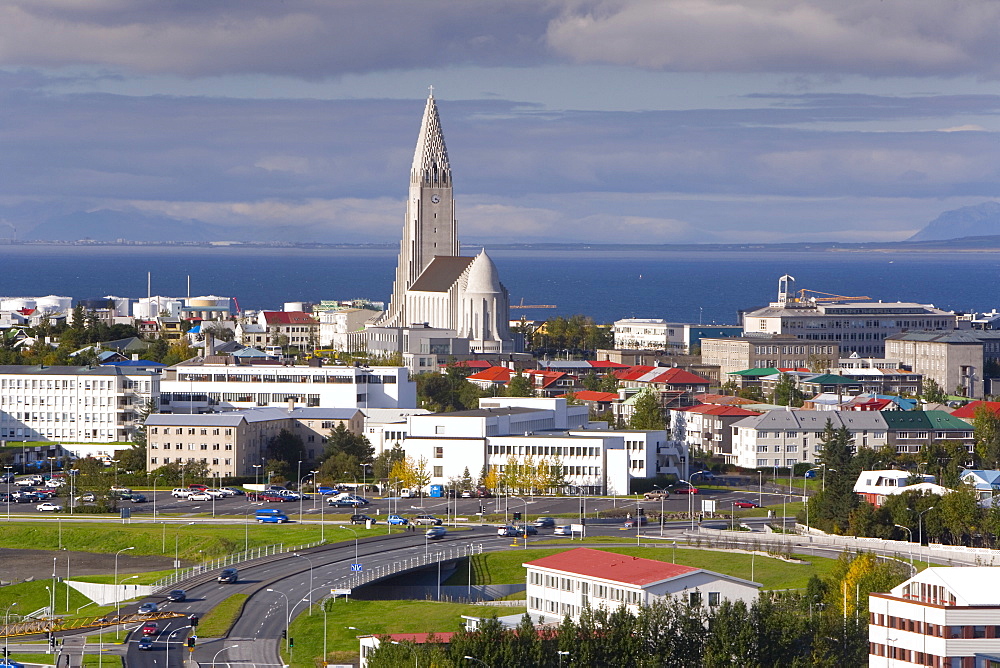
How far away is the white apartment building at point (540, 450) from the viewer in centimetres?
10606

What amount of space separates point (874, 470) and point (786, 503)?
4.89 m

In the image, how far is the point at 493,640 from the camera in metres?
54.8

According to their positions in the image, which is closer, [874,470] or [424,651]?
[424,651]

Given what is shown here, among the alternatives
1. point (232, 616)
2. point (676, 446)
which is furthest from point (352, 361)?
point (232, 616)

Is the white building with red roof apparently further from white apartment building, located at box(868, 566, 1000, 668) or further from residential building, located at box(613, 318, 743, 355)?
residential building, located at box(613, 318, 743, 355)

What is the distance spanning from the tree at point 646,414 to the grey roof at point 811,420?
488 cm

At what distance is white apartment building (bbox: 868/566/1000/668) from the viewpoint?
172 ft

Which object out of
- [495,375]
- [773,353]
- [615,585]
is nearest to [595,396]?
[495,375]

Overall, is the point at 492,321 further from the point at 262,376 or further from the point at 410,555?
the point at 410,555

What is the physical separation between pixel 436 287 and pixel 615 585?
119046 mm

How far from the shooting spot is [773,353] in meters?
163

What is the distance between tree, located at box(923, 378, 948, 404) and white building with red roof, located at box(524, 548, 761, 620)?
73219 millimetres

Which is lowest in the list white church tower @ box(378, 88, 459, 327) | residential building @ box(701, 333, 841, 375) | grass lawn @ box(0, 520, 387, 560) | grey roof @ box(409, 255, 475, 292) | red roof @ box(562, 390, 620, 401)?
grass lawn @ box(0, 520, 387, 560)

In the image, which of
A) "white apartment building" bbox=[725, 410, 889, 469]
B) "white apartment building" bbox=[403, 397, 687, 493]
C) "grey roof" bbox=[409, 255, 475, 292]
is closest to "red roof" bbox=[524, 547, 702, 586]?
"white apartment building" bbox=[403, 397, 687, 493]
